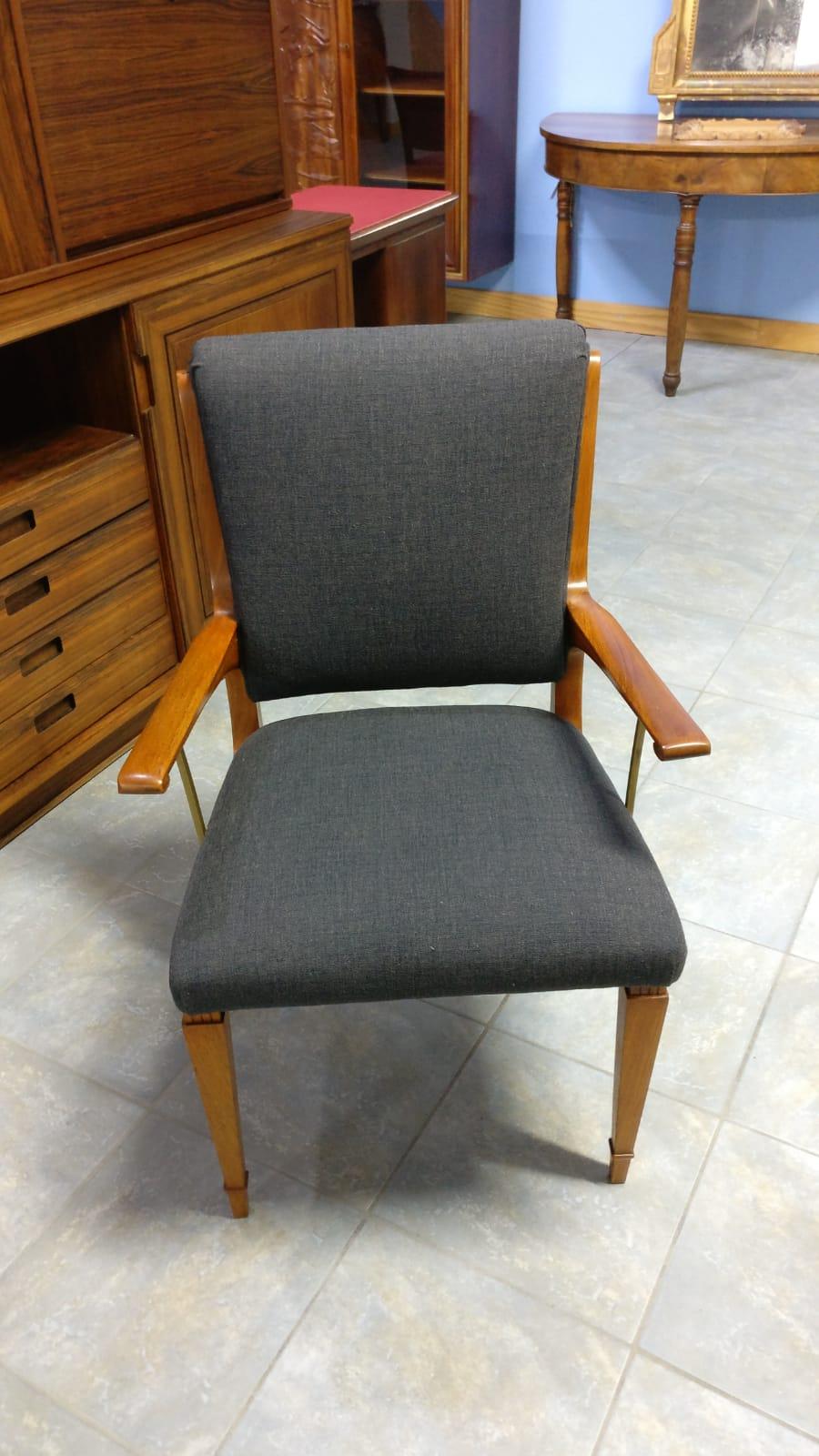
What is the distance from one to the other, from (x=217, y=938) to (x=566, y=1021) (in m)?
0.66

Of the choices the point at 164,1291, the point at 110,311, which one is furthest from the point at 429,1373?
the point at 110,311

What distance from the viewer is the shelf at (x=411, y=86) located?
12.1ft

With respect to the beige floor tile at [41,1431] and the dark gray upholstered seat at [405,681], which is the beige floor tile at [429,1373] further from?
the dark gray upholstered seat at [405,681]

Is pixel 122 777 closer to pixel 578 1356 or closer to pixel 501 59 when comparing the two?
pixel 578 1356

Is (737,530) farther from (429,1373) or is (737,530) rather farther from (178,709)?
(429,1373)

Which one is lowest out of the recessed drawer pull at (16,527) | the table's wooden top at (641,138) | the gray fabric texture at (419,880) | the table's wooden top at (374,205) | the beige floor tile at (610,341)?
the beige floor tile at (610,341)

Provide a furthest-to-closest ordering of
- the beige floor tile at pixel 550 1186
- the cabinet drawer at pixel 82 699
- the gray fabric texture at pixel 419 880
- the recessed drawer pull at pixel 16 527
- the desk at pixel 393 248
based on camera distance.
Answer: the desk at pixel 393 248 < the cabinet drawer at pixel 82 699 < the recessed drawer pull at pixel 16 527 < the beige floor tile at pixel 550 1186 < the gray fabric texture at pixel 419 880

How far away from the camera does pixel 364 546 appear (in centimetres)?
141

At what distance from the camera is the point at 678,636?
2.47m

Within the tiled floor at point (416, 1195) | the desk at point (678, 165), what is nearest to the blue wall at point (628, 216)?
the desk at point (678, 165)

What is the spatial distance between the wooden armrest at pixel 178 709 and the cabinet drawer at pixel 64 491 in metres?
0.54

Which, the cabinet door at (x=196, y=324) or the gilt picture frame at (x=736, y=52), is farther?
the gilt picture frame at (x=736, y=52)

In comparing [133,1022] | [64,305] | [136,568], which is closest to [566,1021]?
[133,1022]

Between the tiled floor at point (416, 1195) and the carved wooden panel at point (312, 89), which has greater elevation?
the carved wooden panel at point (312, 89)
